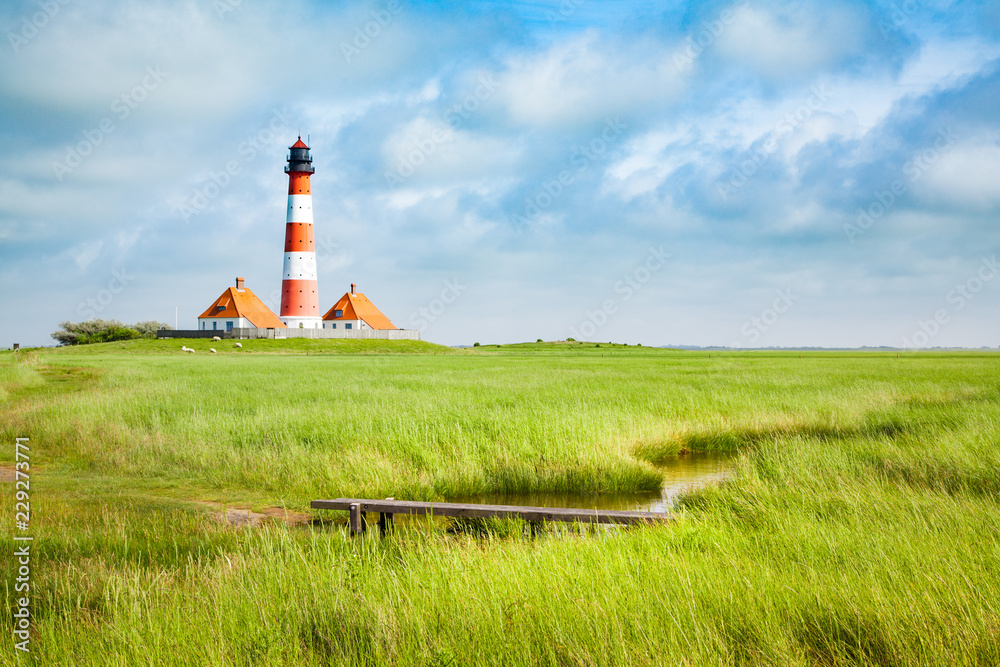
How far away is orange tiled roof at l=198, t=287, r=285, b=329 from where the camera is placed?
75869 mm

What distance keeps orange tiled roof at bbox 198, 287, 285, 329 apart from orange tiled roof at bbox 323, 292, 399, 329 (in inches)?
327

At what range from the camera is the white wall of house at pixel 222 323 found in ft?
246

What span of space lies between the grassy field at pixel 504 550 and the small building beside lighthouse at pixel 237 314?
62337mm

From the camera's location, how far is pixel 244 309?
3007 inches

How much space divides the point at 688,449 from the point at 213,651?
1245cm

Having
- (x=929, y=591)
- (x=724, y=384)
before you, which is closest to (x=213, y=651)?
(x=929, y=591)

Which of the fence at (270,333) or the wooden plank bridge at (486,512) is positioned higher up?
the fence at (270,333)

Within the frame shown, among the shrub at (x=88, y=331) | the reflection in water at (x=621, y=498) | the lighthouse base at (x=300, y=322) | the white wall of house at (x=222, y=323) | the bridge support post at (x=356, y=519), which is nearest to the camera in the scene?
the bridge support post at (x=356, y=519)

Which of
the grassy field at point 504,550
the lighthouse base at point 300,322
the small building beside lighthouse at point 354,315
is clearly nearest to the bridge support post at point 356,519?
the grassy field at point 504,550

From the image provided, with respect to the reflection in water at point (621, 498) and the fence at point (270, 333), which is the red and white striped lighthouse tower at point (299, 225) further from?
the reflection in water at point (621, 498)

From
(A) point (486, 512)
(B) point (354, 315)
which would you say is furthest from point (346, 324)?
(A) point (486, 512)

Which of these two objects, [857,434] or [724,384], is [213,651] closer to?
[857,434]

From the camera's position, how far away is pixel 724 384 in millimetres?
25969

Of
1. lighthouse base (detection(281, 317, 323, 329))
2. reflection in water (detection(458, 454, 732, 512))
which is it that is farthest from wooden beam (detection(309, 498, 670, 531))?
lighthouse base (detection(281, 317, 323, 329))
